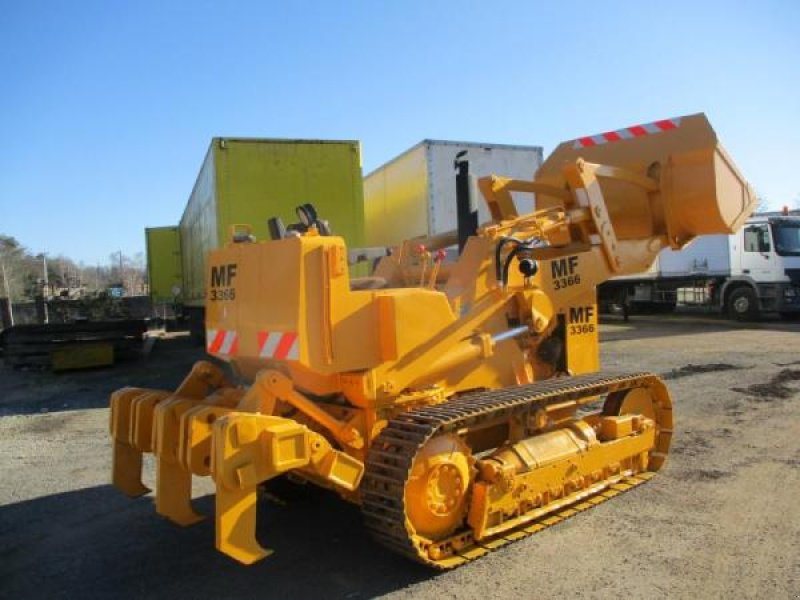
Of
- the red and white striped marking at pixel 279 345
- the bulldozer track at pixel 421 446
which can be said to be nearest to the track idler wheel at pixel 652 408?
the bulldozer track at pixel 421 446

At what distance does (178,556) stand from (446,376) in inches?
82.8

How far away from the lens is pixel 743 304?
63.4 feet

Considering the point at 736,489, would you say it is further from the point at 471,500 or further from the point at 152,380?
the point at 152,380

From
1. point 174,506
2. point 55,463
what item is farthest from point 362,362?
point 55,463

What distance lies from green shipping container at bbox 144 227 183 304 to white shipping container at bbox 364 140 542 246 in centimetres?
1087

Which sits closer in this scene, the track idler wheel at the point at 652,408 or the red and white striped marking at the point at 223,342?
the red and white striped marking at the point at 223,342

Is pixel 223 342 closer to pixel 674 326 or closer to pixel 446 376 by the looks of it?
pixel 446 376

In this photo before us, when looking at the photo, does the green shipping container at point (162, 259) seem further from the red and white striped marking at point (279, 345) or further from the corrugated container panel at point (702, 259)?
the red and white striped marking at point (279, 345)

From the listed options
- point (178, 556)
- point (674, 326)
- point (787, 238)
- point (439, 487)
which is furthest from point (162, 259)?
point (439, 487)

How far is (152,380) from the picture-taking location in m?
11.9

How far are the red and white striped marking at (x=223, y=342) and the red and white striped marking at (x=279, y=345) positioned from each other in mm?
351

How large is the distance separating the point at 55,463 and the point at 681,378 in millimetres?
8224

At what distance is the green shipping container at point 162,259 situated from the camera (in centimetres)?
2186

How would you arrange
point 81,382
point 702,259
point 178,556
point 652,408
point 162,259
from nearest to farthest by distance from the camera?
1. point 178,556
2. point 652,408
3. point 81,382
4. point 702,259
5. point 162,259
